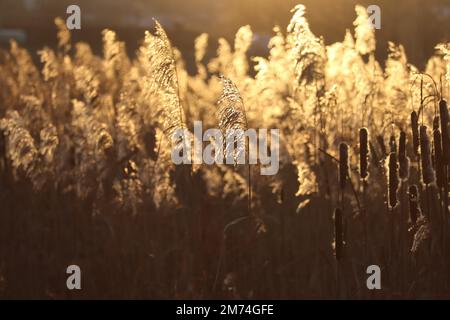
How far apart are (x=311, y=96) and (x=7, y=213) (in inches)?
85.1

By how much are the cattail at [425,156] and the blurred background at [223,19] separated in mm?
7230

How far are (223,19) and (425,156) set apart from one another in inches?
714

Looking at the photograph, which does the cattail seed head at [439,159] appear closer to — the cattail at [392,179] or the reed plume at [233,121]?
the cattail at [392,179]

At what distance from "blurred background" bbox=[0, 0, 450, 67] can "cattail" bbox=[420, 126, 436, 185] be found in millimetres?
7230

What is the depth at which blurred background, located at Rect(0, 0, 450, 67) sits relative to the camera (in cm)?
1439

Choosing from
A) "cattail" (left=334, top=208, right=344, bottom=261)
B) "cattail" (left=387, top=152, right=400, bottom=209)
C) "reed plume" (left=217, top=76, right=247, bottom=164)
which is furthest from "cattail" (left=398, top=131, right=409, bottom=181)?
"reed plume" (left=217, top=76, right=247, bottom=164)

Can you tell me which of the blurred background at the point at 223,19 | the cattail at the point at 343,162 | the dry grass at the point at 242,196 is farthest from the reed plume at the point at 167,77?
the blurred background at the point at 223,19

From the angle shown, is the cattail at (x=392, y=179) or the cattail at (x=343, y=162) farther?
the cattail at (x=343, y=162)

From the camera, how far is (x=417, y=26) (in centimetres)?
1273

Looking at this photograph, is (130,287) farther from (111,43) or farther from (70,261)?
(111,43)

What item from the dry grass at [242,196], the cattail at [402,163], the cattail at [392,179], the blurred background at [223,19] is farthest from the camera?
the blurred background at [223,19]

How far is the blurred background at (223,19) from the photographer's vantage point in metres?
14.4

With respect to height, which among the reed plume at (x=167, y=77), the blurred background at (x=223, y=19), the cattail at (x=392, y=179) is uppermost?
the blurred background at (x=223, y=19)
